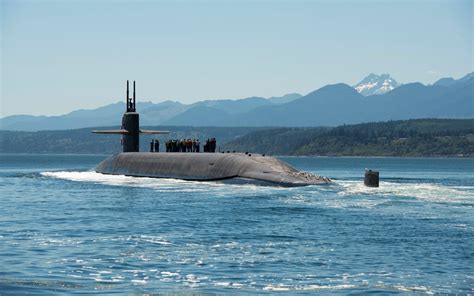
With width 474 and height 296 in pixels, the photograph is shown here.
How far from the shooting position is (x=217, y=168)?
2827 inches

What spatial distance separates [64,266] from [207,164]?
48577 millimetres

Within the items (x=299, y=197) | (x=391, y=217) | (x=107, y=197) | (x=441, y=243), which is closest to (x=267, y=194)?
(x=299, y=197)

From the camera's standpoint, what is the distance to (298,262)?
87.1 feet

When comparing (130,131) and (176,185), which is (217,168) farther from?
(130,131)

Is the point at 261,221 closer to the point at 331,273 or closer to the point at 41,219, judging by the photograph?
the point at 41,219

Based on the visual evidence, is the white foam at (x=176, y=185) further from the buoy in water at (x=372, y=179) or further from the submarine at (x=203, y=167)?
the buoy in water at (x=372, y=179)

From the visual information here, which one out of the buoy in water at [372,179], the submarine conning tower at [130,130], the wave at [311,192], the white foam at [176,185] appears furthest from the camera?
the submarine conning tower at [130,130]

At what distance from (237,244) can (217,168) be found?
4092 centimetres

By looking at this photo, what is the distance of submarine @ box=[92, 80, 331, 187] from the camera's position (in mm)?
66250

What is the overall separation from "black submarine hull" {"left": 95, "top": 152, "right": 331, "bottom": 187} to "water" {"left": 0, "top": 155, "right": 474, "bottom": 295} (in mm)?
10877

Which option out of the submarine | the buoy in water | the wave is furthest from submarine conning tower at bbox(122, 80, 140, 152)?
the buoy in water

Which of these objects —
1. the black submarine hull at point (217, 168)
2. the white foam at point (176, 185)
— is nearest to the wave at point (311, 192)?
the white foam at point (176, 185)

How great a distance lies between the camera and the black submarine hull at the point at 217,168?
65.9 meters

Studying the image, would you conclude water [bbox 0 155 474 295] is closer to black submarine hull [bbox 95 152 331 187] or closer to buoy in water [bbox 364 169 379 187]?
black submarine hull [bbox 95 152 331 187]
